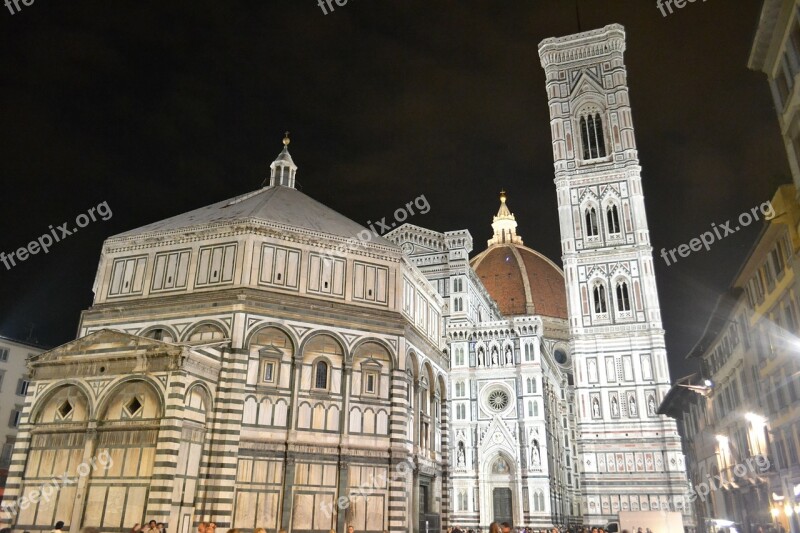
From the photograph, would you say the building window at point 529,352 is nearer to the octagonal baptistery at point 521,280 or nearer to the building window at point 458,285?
the building window at point 458,285

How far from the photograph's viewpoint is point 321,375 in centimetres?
2408

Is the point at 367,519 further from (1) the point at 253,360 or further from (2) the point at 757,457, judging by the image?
(2) the point at 757,457

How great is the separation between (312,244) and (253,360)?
219 inches

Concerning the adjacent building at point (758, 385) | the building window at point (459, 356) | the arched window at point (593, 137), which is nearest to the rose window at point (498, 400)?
the building window at point (459, 356)

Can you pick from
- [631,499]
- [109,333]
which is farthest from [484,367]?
[109,333]

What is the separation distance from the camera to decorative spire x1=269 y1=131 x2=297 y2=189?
33.2m

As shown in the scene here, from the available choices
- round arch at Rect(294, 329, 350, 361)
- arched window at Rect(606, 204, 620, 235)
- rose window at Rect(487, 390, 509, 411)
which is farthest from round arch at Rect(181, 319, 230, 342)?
arched window at Rect(606, 204, 620, 235)

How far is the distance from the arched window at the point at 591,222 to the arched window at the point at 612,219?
3.48 feet

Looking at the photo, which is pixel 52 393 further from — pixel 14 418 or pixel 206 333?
pixel 14 418

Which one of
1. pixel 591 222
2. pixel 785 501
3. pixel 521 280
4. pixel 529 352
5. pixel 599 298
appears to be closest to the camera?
pixel 785 501

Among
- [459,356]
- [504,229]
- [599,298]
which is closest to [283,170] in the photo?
[459,356]

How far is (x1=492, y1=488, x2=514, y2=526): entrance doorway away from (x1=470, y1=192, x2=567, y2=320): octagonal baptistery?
124 feet

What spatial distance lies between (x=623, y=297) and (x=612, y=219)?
22.9 feet

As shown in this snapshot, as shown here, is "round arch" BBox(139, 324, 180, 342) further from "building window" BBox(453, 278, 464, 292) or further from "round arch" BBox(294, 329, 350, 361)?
"building window" BBox(453, 278, 464, 292)
